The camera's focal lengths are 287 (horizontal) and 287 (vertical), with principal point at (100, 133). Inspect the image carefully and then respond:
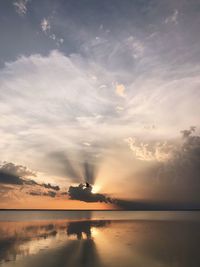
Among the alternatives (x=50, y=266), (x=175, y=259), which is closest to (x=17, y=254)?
(x=50, y=266)

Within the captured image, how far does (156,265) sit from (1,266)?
1659 cm

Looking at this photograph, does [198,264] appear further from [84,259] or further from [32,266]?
[32,266]

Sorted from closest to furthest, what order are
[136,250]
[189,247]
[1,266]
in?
[1,266], [136,250], [189,247]

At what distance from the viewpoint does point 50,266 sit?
30203 millimetres

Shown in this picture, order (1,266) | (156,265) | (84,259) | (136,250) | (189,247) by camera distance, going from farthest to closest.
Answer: (189,247) < (136,250) < (84,259) < (156,265) < (1,266)

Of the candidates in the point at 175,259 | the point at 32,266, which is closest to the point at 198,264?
the point at 175,259

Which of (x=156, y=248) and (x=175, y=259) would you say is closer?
(x=175, y=259)

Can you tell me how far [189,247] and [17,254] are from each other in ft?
85.1

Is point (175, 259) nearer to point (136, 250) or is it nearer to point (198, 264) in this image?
point (198, 264)

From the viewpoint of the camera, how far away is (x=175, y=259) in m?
35.4

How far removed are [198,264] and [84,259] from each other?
13.4 metres

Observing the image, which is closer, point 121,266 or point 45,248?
point 121,266

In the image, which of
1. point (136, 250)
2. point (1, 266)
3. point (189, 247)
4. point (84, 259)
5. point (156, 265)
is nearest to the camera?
point (1, 266)

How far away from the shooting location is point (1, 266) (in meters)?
29.7
